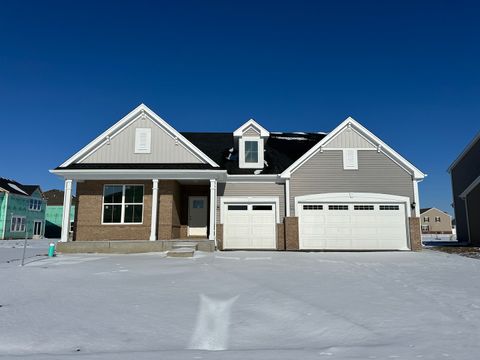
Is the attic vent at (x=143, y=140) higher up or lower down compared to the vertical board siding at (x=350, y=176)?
higher up

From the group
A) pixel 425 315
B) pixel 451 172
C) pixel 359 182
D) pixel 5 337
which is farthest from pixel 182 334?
pixel 451 172

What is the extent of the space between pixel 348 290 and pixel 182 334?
400 centimetres

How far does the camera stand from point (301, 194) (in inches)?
688

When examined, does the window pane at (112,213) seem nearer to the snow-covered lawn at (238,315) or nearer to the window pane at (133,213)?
the window pane at (133,213)

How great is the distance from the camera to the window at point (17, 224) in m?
37.3

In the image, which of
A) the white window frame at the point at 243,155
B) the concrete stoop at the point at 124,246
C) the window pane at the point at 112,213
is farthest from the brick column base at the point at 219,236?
the window pane at the point at 112,213

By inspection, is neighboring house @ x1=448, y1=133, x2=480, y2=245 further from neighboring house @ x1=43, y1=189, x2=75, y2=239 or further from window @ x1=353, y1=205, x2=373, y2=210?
neighboring house @ x1=43, y1=189, x2=75, y2=239

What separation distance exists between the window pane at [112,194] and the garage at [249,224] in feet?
17.0

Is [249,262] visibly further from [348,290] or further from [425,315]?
[425,315]

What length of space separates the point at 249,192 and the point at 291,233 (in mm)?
3022

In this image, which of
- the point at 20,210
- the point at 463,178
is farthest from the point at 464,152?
the point at 20,210

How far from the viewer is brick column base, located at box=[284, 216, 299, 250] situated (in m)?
17.0

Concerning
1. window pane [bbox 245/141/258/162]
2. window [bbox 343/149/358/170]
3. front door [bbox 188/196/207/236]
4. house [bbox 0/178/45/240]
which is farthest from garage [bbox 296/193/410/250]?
house [bbox 0/178/45/240]

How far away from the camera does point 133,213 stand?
53.3 feet
